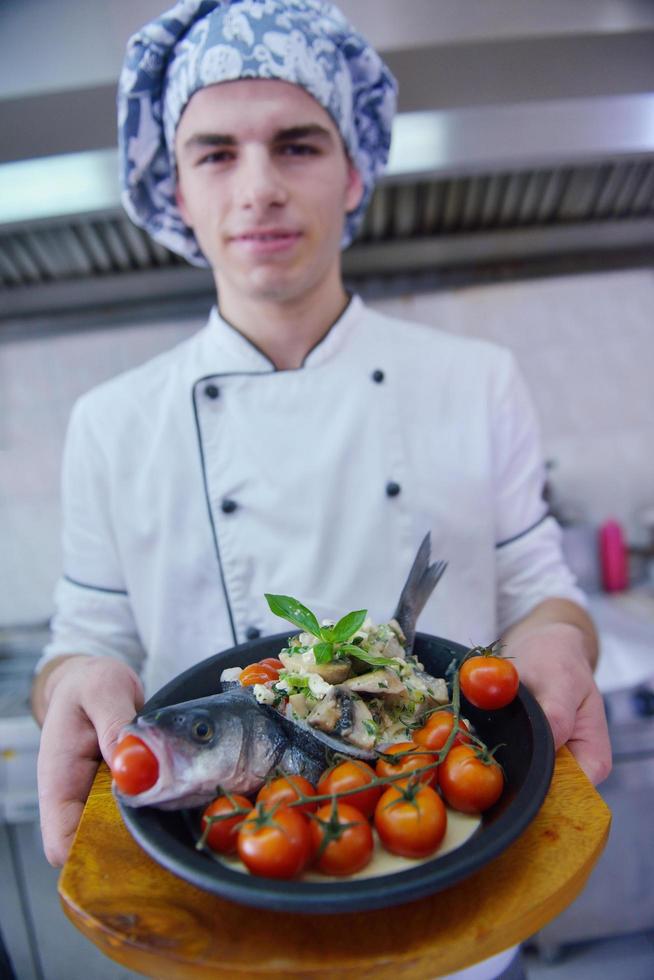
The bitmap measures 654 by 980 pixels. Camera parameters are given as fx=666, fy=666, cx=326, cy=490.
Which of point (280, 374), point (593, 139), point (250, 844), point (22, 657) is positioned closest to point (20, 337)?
point (22, 657)

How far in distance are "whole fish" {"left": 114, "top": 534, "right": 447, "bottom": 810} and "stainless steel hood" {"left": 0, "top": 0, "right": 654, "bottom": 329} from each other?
1.35 m

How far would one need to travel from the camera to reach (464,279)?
96.3 inches

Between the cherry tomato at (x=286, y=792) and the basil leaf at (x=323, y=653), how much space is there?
0.43 feet

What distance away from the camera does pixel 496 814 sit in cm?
63

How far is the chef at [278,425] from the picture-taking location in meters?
1.12

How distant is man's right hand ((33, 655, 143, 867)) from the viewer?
763 mm

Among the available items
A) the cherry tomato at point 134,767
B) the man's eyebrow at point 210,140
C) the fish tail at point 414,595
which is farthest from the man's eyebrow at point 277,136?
the cherry tomato at point 134,767

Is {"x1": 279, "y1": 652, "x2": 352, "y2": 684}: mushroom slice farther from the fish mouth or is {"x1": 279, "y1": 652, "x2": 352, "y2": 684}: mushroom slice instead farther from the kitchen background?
the kitchen background

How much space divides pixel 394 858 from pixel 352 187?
1206 mm

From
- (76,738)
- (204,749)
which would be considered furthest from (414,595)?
(76,738)

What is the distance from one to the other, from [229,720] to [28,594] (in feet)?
6.79

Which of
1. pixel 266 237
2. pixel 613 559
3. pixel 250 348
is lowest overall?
pixel 613 559

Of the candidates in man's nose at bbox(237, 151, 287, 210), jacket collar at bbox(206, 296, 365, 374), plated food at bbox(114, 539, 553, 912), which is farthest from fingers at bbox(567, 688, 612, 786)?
man's nose at bbox(237, 151, 287, 210)

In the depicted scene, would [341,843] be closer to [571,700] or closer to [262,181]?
[571,700]
